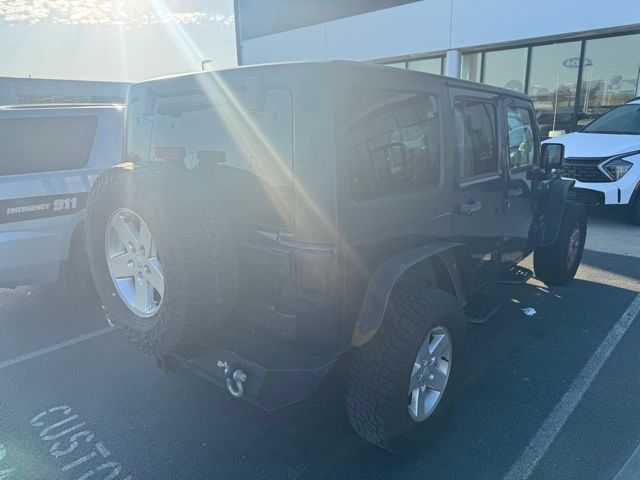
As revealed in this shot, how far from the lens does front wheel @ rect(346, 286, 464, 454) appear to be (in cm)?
226

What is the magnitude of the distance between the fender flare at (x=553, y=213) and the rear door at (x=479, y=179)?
113 centimetres

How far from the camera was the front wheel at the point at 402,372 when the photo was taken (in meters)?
2.26

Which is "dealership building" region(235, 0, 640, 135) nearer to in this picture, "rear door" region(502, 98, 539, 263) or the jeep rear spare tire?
"rear door" region(502, 98, 539, 263)

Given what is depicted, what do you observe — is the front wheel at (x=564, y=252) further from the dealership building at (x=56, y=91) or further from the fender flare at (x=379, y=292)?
the dealership building at (x=56, y=91)

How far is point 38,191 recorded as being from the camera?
396cm

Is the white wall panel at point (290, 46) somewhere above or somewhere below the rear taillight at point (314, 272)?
above

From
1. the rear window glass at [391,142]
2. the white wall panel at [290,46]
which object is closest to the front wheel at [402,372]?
the rear window glass at [391,142]

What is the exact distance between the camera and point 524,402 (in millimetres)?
2992

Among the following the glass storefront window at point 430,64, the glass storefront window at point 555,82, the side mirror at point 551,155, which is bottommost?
the side mirror at point 551,155

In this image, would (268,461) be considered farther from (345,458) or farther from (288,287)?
(288,287)

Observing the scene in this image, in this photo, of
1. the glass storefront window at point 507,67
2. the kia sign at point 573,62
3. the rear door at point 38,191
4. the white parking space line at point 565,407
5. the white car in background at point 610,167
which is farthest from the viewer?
the glass storefront window at point 507,67

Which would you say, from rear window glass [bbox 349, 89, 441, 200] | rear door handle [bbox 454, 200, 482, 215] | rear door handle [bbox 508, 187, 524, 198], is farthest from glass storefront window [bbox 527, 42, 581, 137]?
rear window glass [bbox 349, 89, 441, 200]

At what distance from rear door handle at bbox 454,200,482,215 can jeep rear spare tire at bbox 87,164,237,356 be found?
4.86ft

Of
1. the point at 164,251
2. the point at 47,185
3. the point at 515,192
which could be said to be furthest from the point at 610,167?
the point at 47,185
